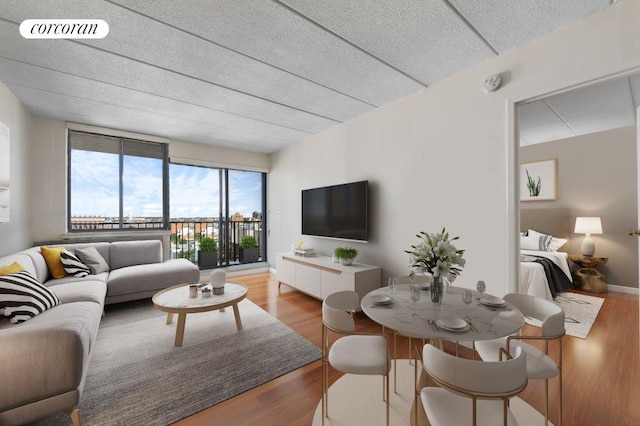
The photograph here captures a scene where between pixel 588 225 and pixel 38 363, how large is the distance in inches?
247

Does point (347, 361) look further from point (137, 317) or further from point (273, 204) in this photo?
point (273, 204)

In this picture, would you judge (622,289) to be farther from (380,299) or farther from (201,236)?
(201,236)

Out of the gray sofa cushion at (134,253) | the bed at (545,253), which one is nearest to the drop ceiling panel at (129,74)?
the gray sofa cushion at (134,253)

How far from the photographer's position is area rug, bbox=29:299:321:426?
5.26 ft

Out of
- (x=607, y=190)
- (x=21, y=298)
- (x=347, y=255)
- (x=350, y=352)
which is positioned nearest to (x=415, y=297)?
(x=350, y=352)

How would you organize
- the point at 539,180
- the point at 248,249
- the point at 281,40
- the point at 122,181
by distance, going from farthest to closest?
the point at 248,249 → the point at 539,180 → the point at 122,181 → the point at 281,40

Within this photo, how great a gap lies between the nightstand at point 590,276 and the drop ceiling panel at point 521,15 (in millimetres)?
3837

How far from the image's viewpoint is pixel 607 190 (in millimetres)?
4074

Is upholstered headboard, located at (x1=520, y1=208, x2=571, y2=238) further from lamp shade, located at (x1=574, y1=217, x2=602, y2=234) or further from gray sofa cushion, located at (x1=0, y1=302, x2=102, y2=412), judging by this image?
gray sofa cushion, located at (x1=0, y1=302, x2=102, y2=412)

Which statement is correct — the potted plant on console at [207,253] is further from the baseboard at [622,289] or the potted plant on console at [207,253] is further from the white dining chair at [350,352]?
the baseboard at [622,289]

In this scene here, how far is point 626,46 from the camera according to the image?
5.28 feet

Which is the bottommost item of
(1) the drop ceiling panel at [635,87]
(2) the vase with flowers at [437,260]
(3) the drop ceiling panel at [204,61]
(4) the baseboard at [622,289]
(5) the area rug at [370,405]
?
(5) the area rug at [370,405]

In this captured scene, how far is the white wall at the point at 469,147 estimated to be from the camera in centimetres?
174

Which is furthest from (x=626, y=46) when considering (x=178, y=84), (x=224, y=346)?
(x=224, y=346)
